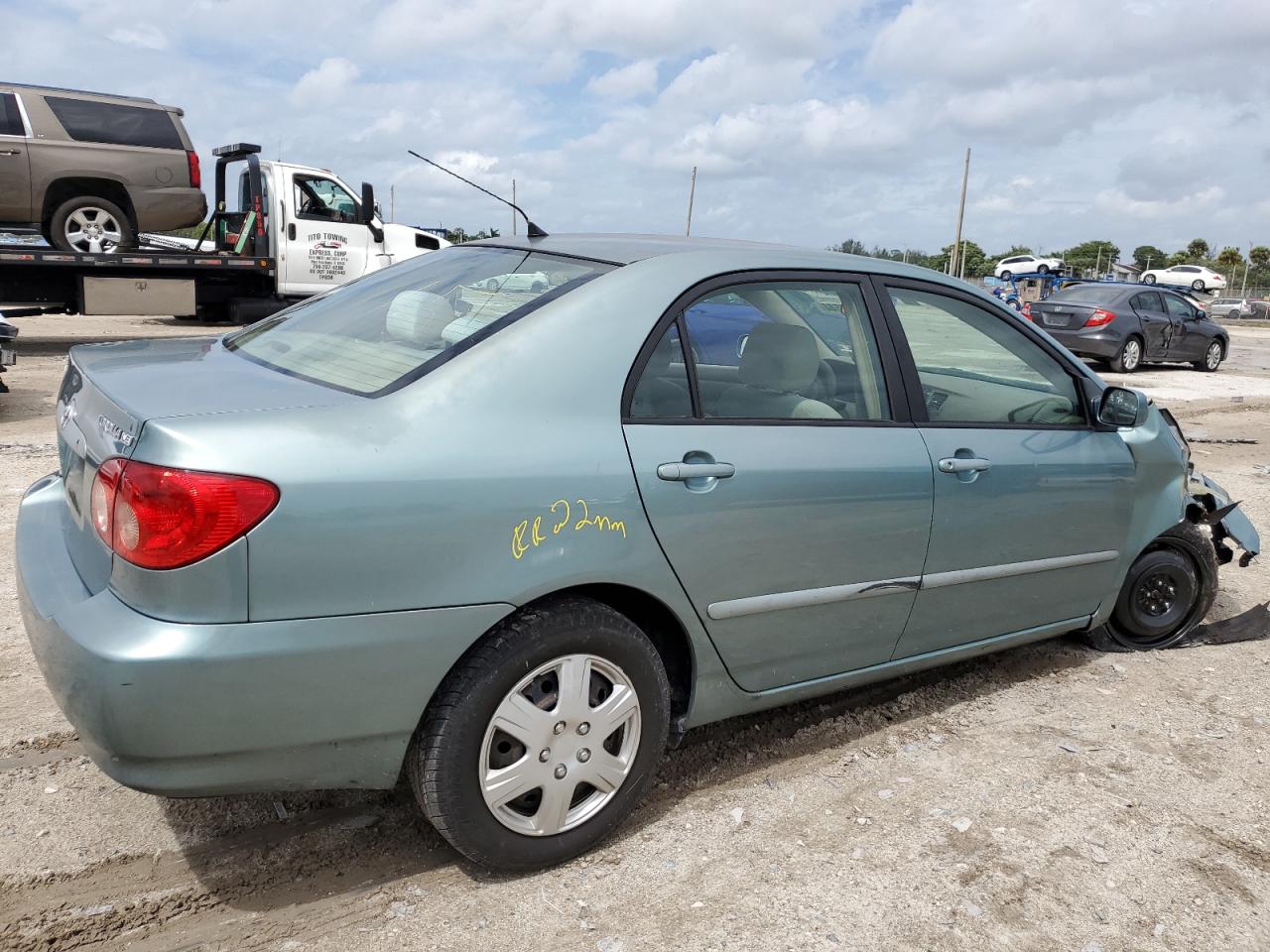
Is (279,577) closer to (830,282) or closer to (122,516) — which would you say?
(122,516)

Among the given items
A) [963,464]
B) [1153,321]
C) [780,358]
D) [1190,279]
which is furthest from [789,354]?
[1190,279]

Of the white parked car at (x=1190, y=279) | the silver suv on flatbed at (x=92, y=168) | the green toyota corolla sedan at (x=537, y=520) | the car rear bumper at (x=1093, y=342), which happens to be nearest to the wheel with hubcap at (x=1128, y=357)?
the car rear bumper at (x=1093, y=342)

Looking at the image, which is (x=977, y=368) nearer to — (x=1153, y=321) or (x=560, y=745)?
(x=560, y=745)

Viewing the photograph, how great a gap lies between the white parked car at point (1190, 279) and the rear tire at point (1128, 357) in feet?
103

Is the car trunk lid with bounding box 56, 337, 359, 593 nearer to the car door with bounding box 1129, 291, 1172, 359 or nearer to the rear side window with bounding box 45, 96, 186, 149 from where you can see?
the rear side window with bounding box 45, 96, 186, 149

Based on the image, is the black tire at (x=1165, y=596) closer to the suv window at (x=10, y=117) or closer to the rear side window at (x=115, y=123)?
the rear side window at (x=115, y=123)

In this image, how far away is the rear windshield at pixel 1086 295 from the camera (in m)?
17.3

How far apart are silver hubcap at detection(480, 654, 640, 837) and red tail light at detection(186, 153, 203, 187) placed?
12.7 metres

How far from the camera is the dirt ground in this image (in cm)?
255

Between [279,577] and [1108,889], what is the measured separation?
219 centimetres

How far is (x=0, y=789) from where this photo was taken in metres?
3.02

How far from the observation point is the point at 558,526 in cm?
253

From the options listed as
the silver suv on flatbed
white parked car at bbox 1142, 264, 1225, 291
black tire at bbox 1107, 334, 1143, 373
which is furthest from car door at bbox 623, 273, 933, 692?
white parked car at bbox 1142, 264, 1225, 291

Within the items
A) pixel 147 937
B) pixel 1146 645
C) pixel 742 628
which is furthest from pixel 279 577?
pixel 1146 645
